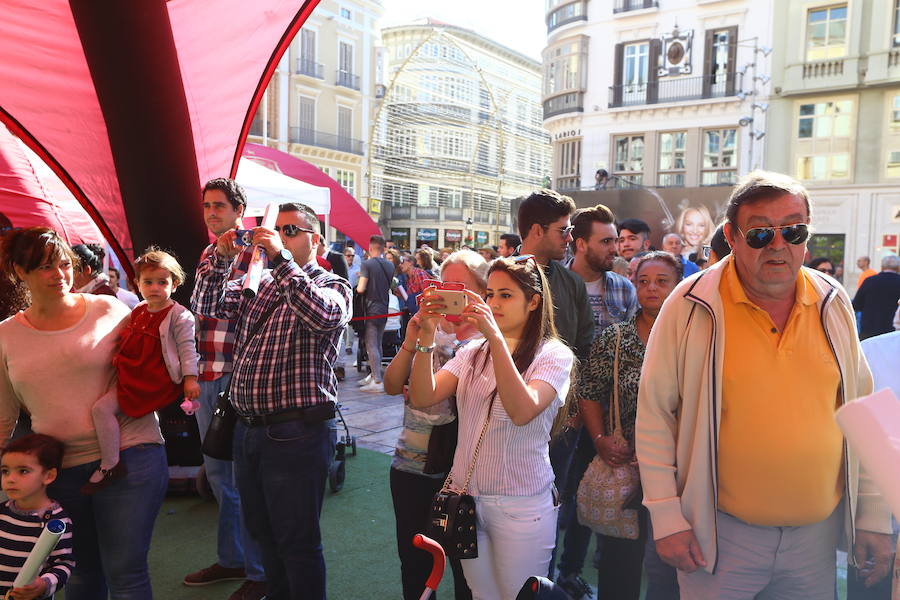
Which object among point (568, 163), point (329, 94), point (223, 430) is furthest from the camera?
point (329, 94)

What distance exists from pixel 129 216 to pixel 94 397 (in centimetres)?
245

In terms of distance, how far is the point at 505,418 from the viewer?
2.38 meters

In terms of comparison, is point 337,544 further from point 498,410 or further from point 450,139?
point 450,139

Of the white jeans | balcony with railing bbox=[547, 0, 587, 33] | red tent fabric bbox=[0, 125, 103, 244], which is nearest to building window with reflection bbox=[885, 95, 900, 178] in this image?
balcony with railing bbox=[547, 0, 587, 33]

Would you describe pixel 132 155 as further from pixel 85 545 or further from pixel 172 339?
pixel 85 545

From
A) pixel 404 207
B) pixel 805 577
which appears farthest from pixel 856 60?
pixel 404 207

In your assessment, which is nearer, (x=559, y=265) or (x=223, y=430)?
(x=223, y=430)

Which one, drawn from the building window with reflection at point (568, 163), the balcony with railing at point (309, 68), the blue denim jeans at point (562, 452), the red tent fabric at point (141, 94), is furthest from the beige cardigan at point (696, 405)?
the balcony with railing at point (309, 68)

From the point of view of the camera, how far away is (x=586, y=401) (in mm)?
3059

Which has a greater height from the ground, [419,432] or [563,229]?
[563,229]

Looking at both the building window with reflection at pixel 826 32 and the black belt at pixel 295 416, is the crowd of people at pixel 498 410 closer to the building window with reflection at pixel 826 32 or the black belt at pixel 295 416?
the black belt at pixel 295 416

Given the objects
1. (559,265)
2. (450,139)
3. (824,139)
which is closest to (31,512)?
(559,265)

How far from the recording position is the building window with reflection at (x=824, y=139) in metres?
23.1

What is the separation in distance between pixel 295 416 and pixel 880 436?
7.94 feet
